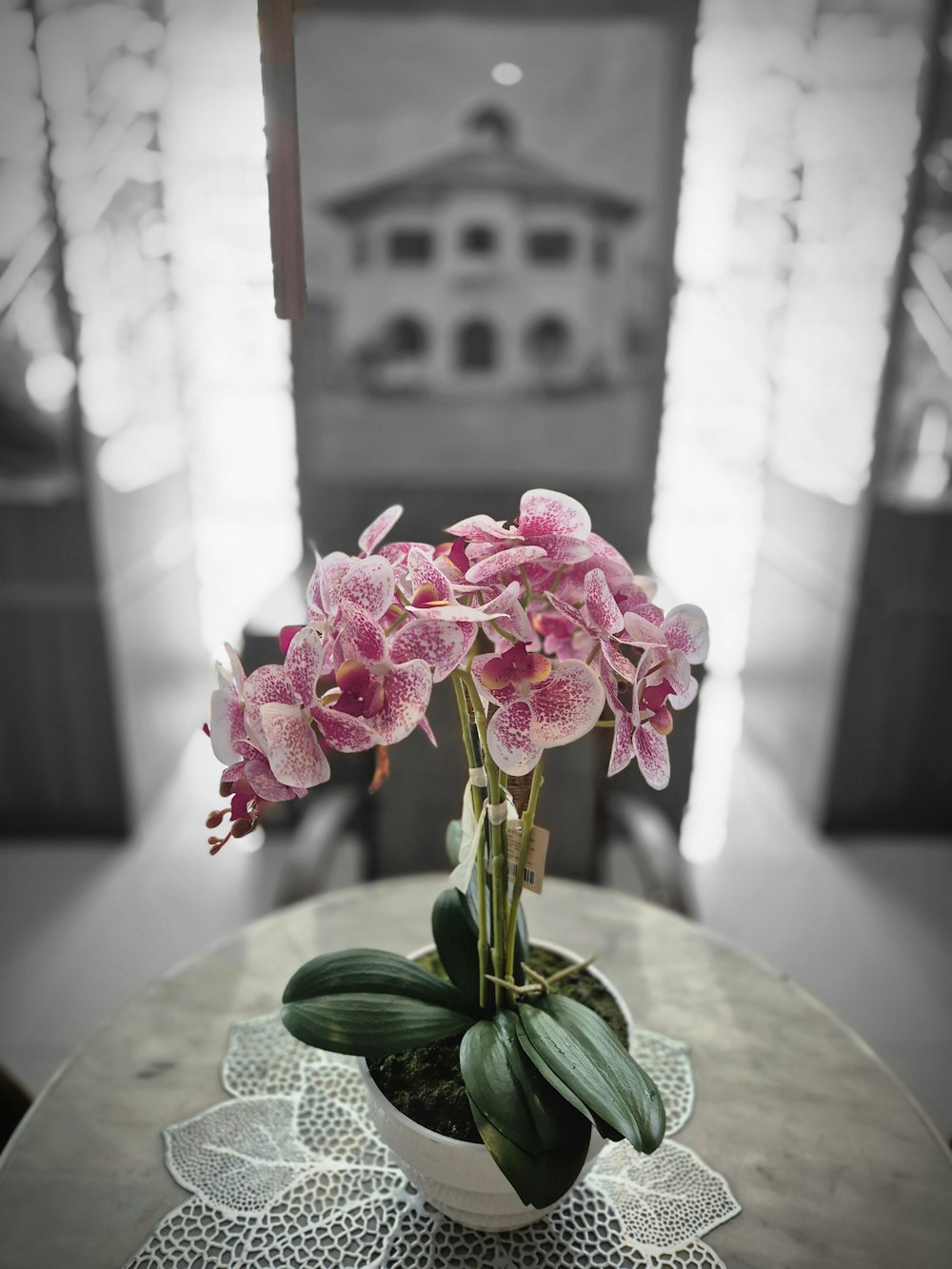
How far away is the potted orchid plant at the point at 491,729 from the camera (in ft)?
2.30

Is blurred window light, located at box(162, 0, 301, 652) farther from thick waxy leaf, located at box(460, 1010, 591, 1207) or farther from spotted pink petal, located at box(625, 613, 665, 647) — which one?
thick waxy leaf, located at box(460, 1010, 591, 1207)

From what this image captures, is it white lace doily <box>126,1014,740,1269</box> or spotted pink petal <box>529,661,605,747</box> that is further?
white lace doily <box>126,1014,740,1269</box>

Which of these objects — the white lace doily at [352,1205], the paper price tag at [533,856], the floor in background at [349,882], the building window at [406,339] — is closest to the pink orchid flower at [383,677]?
the paper price tag at [533,856]

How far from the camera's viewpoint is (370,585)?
28.1 inches

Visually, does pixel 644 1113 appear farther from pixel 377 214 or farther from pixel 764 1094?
pixel 377 214

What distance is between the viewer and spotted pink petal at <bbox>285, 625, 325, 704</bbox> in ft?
2.31

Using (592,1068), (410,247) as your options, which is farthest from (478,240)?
(592,1068)

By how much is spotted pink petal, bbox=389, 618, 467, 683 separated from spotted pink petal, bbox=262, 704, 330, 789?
Answer: 0.09 metres

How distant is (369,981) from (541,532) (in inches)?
17.5

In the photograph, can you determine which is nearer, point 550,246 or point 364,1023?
point 364,1023

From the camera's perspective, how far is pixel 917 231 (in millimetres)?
2439

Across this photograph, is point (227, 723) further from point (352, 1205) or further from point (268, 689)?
point (352, 1205)

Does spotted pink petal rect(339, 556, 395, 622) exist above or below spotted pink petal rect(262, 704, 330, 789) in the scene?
above

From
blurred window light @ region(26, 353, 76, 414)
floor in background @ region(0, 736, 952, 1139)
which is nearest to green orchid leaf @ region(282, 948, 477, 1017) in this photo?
floor in background @ region(0, 736, 952, 1139)
